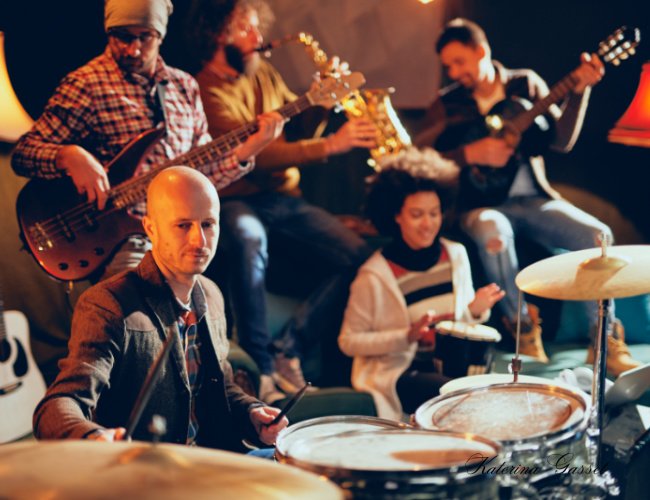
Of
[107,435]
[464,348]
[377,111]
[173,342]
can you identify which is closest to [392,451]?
[107,435]

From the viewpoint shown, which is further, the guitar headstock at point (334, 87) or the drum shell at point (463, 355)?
the guitar headstock at point (334, 87)

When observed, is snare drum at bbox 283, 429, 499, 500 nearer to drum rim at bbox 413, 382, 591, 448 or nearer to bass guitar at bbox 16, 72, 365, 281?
drum rim at bbox 413, 382, 591, 448

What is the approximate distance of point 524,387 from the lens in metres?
2.61

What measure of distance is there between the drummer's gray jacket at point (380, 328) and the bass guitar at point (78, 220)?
1.03 meters

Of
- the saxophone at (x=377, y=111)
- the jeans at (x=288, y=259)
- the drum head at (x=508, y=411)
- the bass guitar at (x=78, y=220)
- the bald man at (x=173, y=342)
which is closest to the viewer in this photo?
the drum head at (x=508, y=411)

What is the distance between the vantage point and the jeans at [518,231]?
181 inches

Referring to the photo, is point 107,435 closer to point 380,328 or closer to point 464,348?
point 464,348

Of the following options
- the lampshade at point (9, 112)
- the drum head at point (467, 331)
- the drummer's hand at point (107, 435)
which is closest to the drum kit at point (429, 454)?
the drummer's hand at point (107, 435)

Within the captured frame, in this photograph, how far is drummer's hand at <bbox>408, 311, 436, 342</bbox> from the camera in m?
3.97

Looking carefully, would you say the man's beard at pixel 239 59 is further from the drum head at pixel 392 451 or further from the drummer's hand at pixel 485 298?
the drum head at pixel 392 451

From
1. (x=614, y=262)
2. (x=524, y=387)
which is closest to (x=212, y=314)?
(x=524, y=387)

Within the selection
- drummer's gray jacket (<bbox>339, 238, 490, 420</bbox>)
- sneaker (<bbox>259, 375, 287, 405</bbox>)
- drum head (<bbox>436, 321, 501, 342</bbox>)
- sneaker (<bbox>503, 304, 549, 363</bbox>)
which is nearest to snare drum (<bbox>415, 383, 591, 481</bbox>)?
drum head (<bbox>436, 321, 501, 342</bbox>)

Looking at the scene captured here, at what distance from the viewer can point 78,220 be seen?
377 cm

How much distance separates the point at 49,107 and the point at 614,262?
2.35 meters
